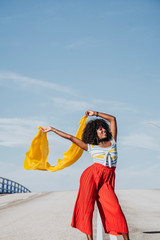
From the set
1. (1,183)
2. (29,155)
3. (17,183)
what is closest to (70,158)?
(29,155)

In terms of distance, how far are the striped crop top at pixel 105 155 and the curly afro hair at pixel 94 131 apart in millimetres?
144

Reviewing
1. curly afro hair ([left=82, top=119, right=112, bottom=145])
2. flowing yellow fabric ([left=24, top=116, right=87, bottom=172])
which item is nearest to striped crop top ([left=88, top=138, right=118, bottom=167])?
curly afro hair ([left=82, top=119, right=112, bottom=145])

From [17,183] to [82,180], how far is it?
3212cm

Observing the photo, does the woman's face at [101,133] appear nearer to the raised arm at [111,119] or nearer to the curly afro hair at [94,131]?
the curly afro hair at [94,131]

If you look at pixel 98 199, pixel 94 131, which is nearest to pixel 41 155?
pixel 94 131

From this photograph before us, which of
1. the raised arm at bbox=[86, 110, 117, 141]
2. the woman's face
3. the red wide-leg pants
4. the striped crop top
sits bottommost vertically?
the red wide-leg pants

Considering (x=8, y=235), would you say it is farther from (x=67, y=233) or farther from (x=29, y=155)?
(x=29, y=155)

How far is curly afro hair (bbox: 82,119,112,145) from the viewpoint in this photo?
17.5 ft

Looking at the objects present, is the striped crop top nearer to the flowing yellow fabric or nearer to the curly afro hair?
the curly afro hair

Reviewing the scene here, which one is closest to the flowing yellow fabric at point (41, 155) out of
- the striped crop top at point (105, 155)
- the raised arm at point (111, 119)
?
the raised arm at point (111, 119)

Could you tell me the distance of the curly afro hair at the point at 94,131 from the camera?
17.5 ft

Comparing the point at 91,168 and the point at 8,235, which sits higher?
the point at 91,168

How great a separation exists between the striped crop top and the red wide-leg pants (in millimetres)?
59

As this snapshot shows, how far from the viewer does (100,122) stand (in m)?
5.47
